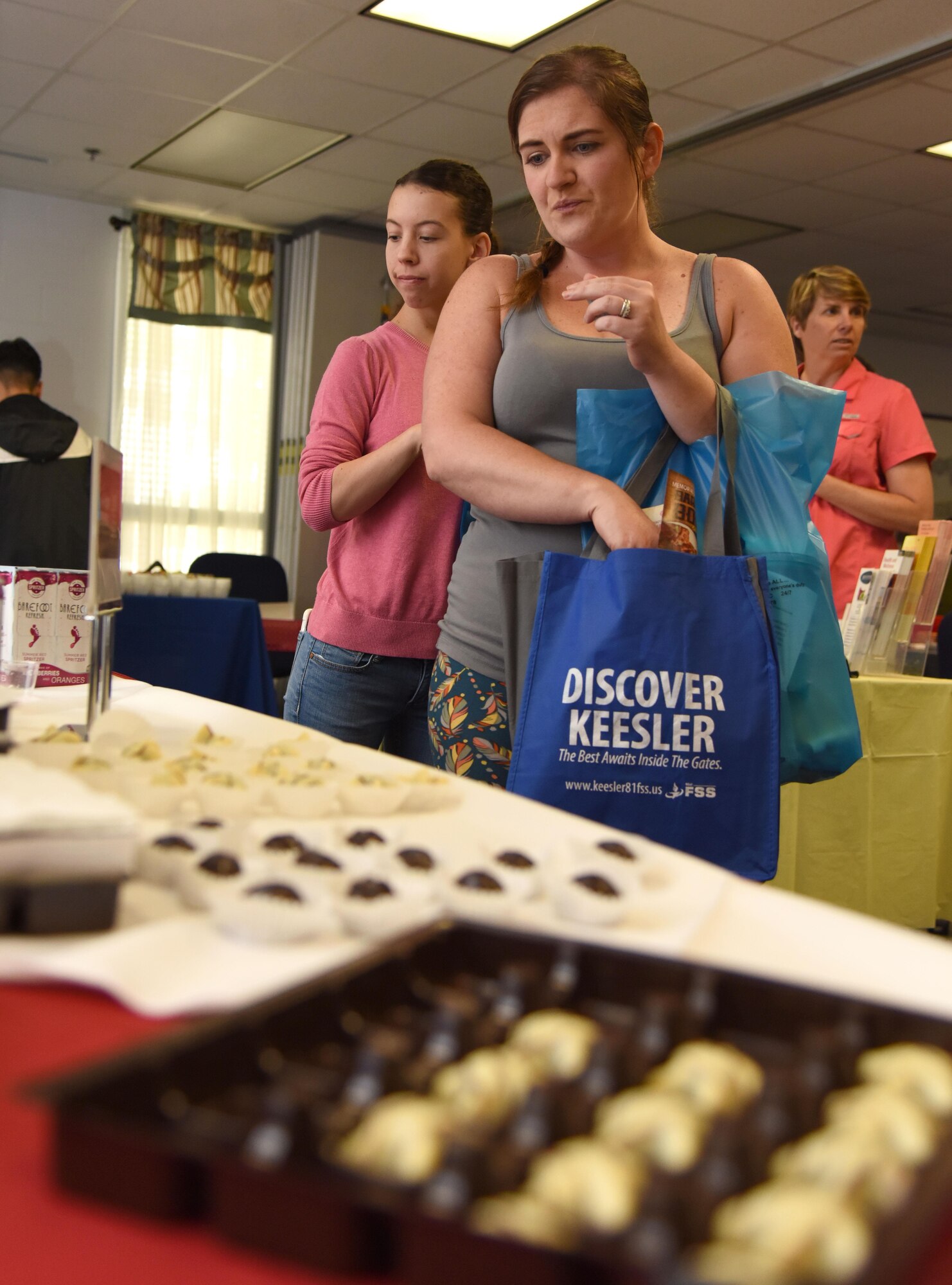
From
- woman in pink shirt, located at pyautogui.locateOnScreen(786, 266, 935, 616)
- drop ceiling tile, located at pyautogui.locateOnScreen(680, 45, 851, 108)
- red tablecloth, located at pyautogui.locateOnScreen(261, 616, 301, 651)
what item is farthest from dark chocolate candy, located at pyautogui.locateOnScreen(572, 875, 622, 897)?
drop ceiling tile, located at pyautogui.locateOnScreen(680, 45, 851, 108)

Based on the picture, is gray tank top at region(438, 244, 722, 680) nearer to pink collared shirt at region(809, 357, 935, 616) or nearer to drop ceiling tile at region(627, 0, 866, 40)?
pink collared shirt at region(809, 357, 935, 616)

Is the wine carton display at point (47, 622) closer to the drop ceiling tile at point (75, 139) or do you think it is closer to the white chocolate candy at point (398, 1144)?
the white chocolate candy at point (398, 1144)

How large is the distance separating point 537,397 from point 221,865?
32.4 inches

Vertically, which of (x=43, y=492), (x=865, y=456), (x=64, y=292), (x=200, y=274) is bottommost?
(x=43, y=492)

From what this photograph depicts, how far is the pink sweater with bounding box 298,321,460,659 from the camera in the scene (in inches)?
63.3

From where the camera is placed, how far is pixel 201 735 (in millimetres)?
948

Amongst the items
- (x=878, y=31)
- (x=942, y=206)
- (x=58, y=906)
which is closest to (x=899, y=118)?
(x=878, y=31)

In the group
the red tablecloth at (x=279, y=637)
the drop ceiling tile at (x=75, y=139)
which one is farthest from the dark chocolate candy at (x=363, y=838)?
the drop ceiling tile at (x=75, y=139)

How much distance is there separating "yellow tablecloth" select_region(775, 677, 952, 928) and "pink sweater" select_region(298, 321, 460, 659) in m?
0.98

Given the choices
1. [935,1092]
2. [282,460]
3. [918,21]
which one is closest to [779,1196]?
→ [935,1092]

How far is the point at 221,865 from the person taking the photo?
60 cm

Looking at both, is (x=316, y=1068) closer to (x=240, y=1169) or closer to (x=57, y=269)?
(x=240, y=1169)

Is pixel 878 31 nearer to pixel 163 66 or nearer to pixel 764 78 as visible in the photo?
pixel 764 78

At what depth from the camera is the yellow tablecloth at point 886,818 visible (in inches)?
92.4
